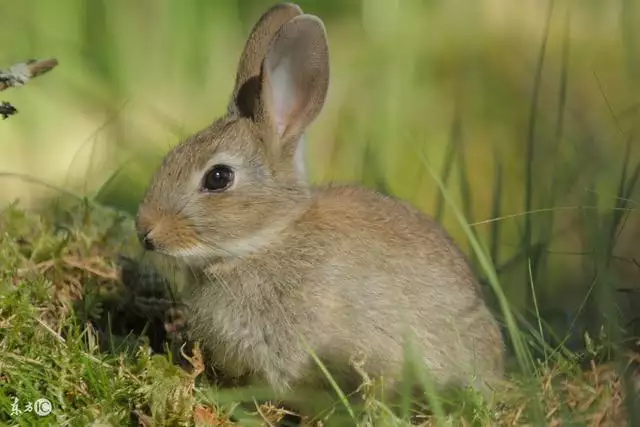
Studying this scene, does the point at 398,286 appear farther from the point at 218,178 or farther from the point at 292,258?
the point at 218,178

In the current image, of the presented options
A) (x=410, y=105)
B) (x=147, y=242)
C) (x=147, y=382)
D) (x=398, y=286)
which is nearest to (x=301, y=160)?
(x=398, y=286)

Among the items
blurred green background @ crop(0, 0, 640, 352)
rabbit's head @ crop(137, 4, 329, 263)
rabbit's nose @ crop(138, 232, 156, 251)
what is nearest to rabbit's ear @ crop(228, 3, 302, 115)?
rabbit's head @ crop(137, 4, 329, 263)

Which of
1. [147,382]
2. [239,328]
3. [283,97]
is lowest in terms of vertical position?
[147,382]

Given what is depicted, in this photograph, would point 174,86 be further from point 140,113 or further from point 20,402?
point 20,402

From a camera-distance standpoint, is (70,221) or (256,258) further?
(70,221)

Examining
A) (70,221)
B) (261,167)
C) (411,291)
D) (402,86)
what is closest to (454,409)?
(411,291)

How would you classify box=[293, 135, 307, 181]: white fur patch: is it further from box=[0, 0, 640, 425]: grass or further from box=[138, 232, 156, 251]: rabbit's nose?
box=[138, 232, 156, 251]: rabbit's nose
